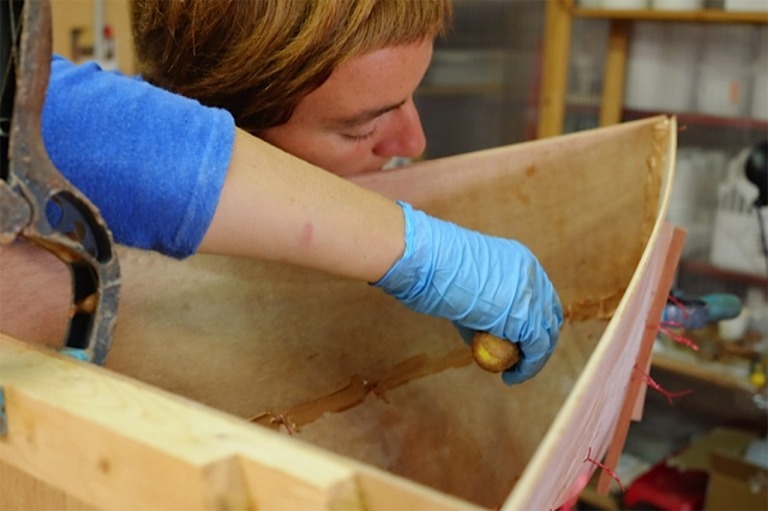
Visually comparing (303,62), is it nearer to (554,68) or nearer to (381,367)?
(381,367)

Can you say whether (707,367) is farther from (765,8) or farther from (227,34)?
(227,34)

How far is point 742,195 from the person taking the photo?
197cm

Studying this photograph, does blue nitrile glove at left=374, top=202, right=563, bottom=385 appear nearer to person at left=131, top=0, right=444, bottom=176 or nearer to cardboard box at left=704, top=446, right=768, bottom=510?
person at left=131, top=0, right=444, bottom=176

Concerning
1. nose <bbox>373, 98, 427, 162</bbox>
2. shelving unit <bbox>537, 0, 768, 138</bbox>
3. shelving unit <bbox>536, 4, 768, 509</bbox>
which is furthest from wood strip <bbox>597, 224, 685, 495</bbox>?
shelving unit <bbox>537, 0, 768, 138</bbox>

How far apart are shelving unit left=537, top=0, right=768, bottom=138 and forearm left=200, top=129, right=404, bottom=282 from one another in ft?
5.21

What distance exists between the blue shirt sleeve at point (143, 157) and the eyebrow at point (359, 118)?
1.04 feet

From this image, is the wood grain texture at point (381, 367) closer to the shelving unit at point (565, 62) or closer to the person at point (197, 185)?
the person at point (197, 185)

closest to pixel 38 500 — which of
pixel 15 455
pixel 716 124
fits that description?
pixel 15 455

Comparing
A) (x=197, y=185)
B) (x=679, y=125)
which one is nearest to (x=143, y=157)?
(x=197, y=185)

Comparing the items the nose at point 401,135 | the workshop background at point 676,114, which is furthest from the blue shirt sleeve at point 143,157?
the workshop background at point 676,114

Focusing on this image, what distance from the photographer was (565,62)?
2252 mm

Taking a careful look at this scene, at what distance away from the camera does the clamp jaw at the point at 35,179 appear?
44 cm

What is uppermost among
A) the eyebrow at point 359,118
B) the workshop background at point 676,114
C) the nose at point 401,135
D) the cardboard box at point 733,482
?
the eyebrow at point 359,118

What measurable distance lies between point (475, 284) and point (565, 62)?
164 cm
